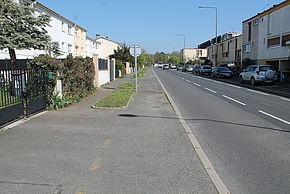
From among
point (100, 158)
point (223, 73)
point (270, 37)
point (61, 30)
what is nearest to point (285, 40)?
point (270, 37)

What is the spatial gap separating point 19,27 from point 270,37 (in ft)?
86.0

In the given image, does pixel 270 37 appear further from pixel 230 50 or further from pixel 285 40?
pixel 230 50

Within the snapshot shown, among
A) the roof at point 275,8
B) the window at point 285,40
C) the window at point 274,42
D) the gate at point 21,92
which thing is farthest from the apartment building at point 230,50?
the gate at point 21,92

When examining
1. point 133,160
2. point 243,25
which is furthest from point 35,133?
point 243,25

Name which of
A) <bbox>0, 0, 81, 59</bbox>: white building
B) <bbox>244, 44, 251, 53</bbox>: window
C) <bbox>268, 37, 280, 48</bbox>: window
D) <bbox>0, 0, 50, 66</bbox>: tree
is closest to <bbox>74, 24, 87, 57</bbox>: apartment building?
<bbox>0, 0, 81, 59</bbox>: white building

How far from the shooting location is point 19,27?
14945mm

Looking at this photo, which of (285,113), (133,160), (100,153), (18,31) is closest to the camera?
(133,160)

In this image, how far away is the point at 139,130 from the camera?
22.6ft

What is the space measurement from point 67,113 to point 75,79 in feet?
9.45

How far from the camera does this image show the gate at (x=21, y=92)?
7.15 metres

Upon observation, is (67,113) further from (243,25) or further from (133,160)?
(243,25)

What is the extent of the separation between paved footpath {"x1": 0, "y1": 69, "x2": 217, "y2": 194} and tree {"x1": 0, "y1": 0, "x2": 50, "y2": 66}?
327 inches

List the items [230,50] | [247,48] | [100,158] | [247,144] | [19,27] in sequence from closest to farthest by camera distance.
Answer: [100,158] → [247,144] → [19,27] → [247,48] → [230,50]

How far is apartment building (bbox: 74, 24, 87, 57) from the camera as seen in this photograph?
135 ft
